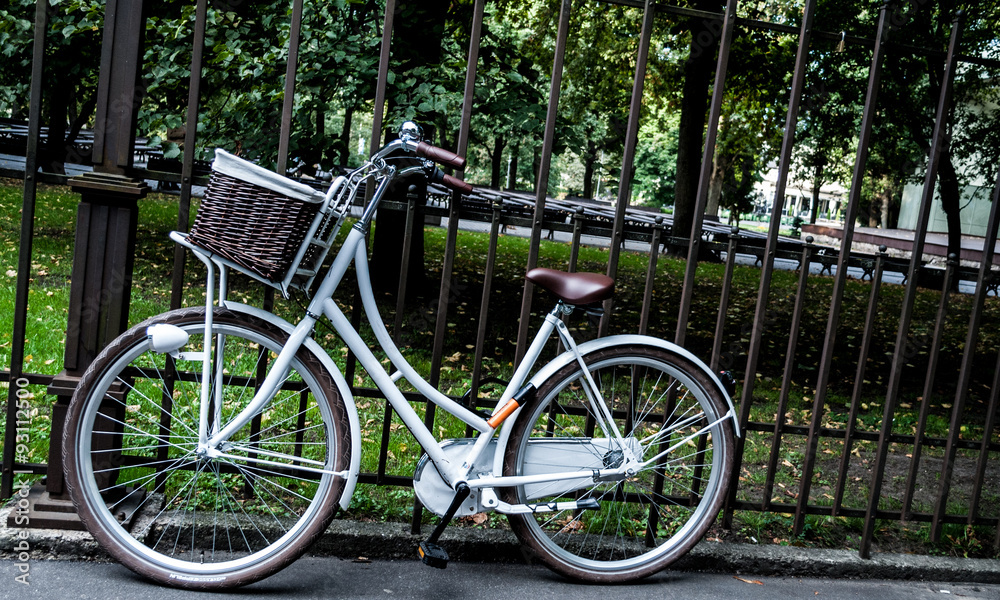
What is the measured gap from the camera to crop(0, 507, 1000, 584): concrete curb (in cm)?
286

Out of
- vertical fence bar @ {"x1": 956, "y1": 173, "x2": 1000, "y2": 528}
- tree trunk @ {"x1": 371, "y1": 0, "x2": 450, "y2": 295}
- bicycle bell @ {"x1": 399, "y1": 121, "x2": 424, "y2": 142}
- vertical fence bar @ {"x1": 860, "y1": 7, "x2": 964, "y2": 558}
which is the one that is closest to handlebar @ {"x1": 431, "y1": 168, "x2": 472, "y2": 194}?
bicycle bell @ {"x1": 399, "y1": 121, "x2": 424, "y2": 142}

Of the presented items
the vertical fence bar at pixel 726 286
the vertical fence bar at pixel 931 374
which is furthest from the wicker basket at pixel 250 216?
the vertical fence bar at pixel 931 374

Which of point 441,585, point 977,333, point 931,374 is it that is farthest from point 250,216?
point 977,333

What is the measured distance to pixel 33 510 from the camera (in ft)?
9.59

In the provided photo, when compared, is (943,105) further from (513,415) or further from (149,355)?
(149,355)

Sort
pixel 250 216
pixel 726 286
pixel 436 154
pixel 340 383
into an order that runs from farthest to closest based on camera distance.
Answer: pixel 726 286
pixel 340 383
pixel 436 154
pixel 250 216

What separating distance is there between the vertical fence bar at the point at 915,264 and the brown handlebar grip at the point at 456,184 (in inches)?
76.2

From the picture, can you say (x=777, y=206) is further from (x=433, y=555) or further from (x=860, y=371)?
(x=433, y=555)

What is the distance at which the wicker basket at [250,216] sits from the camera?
2.50m

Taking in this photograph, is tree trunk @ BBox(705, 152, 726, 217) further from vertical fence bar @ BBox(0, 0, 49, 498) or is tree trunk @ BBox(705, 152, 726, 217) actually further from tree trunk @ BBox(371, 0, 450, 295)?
vertical fence bar @ BBox(0, 0, 49, 498)

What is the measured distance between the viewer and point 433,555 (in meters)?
2.84

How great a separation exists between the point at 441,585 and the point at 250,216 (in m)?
1.58
